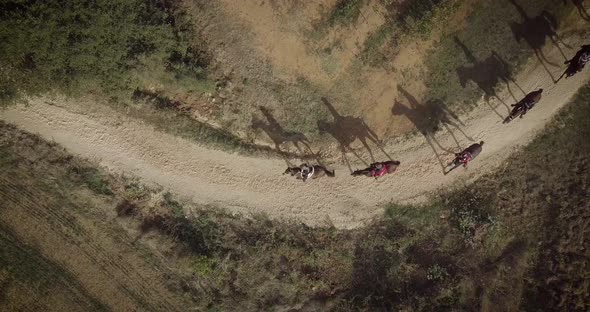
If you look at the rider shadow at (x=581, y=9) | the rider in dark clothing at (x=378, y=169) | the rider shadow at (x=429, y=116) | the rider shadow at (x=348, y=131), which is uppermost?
the rider shadow at (x=581, y=9)

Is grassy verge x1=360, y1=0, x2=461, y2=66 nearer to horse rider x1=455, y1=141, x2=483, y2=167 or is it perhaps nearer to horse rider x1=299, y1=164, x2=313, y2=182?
horse rider x1=455, y1=141, x2=483, y2=167

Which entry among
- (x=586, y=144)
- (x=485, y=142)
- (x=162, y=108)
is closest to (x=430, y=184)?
(x=485, y=142)

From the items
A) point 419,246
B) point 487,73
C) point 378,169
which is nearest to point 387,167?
point 378,169

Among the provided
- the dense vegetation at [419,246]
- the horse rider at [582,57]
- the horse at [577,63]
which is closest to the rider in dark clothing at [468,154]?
the dense vegetation at [419,246]

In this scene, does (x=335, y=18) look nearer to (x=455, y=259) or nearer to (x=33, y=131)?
(x=455, y=259)

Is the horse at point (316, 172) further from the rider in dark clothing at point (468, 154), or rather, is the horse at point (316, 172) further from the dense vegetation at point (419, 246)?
the rider in dark clothing at point (468, 154)
